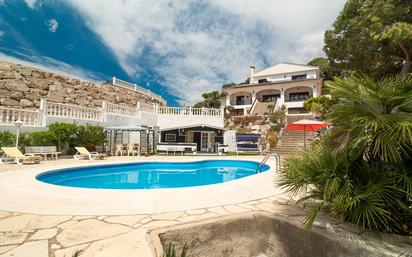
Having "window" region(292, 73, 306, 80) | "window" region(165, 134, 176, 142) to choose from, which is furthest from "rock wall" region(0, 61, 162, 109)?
"window" region(292, 73, 306, 80)

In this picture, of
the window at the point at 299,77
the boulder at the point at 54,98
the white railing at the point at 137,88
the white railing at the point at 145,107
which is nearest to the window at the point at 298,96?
the window at the point at 299,77

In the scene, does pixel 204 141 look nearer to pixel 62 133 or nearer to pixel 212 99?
pixel 62 133

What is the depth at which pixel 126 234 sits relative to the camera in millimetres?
2945

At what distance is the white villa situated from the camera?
31.2 meters

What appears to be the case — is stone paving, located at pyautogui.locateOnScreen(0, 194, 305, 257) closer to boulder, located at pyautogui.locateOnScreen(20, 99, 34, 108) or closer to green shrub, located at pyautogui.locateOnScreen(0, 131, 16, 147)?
green shrub, located at pyautogui.locateOnScreen(0, 131, 16, 147)

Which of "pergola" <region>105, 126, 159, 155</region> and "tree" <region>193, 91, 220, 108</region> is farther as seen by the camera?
"tree" <region>193, 91, 220, 108</region>

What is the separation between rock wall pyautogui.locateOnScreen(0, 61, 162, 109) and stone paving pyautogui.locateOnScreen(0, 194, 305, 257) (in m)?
15.9

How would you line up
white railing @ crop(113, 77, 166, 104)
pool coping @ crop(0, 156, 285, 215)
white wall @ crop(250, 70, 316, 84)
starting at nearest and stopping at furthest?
pool coping @ crop(0, 156, 285, 215) → white railing @ crop(113, 77, 166, 104) → white wall @ crop(250, 70, 316, 84)

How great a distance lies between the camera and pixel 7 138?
35.3ft

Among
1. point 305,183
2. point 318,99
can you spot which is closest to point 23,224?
point 305,183

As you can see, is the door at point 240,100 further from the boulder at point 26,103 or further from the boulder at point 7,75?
the boulder at point 7,75

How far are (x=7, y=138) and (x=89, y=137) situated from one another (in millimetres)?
4063

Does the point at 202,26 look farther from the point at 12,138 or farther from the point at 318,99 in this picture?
the point at 12,138

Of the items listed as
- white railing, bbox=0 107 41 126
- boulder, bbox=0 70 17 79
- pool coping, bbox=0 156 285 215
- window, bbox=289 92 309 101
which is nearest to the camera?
pool coping, bbox=0 156 285 215
